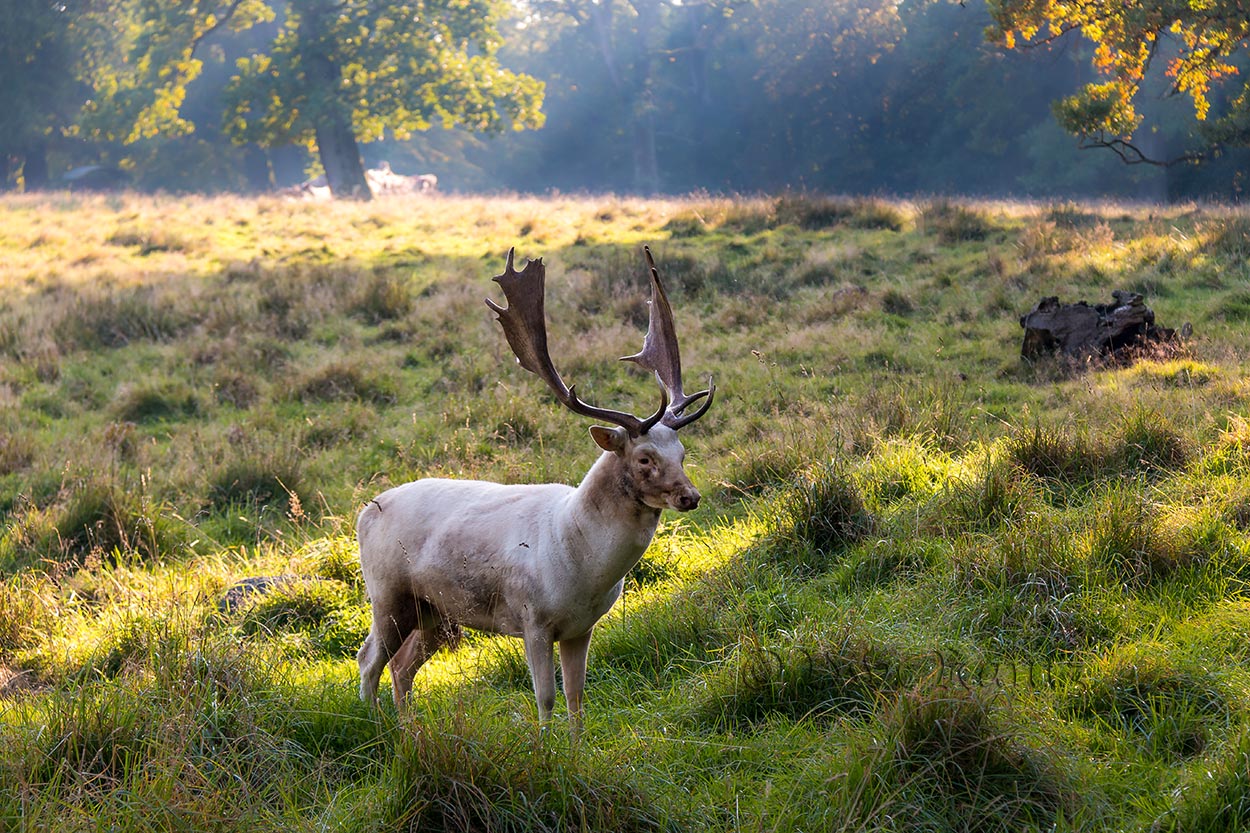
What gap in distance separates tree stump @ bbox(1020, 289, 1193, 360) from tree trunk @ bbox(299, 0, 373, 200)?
84.9 ft

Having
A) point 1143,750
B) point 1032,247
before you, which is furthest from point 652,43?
point 1143,750

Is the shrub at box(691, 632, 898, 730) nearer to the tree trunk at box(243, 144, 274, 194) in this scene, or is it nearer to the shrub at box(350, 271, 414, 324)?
the shrub at box(350, 271, 414, 324)

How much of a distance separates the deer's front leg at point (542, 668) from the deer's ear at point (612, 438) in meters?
0.80

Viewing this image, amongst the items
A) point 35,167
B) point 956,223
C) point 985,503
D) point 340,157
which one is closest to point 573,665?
point 985,503

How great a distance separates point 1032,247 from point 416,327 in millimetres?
8058

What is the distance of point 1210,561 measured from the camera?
5148mm

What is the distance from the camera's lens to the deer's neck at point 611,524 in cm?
416

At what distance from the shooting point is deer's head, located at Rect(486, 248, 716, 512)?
159 inches

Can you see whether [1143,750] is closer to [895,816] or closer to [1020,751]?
[1020,751]

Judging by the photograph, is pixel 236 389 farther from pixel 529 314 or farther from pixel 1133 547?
pixel 1133 547

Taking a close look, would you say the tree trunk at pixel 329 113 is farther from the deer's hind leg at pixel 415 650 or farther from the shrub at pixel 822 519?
the deer's hind leg at pixel 415 650

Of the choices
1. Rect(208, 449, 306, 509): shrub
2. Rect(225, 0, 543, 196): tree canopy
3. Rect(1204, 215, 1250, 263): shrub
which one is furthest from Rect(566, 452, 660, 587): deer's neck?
Rect(225, 0, 543, 196): tree canopy

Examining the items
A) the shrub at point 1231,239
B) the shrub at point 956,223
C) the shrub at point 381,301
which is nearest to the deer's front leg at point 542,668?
the shrub at point 381,301

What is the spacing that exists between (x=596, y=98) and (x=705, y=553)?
5185 cm
